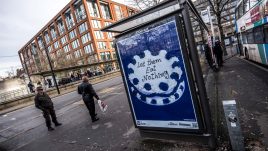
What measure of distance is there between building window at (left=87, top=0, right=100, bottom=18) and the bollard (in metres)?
53.7

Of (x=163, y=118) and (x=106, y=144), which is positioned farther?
(x=106, y=144)

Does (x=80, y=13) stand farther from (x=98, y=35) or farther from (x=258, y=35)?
(x=258, y=35)

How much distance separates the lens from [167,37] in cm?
328

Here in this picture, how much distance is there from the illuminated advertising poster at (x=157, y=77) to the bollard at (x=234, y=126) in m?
Answer: 0.54

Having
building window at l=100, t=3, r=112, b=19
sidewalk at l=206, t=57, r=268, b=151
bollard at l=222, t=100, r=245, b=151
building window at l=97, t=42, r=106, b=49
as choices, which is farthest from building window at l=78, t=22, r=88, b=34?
bollard at l=222, t=100, r=245, b=151

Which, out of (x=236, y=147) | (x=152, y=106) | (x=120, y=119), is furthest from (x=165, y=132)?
(x=120, y=119)

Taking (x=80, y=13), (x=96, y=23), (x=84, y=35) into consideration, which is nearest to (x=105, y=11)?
(x=96, y=23)

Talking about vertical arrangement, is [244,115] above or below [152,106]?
below

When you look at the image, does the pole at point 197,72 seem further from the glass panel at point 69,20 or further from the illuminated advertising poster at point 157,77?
the glass panel at point 69,20

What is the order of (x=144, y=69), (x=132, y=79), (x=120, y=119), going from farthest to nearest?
(x=120, y=119) → (x=132, y=79) → (x=144, y=69)

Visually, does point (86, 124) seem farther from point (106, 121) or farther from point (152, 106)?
point (152, 106)

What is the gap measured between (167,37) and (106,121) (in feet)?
14.4

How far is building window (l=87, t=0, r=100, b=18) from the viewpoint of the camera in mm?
51956

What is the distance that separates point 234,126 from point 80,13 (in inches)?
2219
